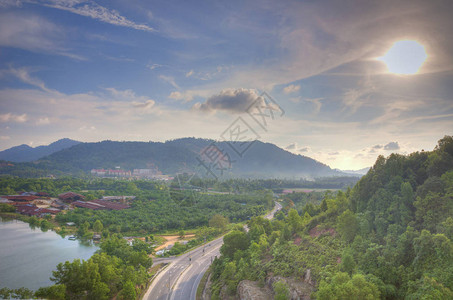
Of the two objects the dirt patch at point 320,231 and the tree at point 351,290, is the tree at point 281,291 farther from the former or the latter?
the dirt patch at point 320,231

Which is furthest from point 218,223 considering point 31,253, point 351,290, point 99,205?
point 351,290

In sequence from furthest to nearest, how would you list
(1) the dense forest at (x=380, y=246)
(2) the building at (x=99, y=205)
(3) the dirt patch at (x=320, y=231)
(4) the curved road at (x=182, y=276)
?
1. (2) the building at (x=99, y=205)
2. (4) the curved road at (x=182, y=276)
3. (3) the dirt patch at (x=320, y=231)
4. (1) the dense forest at (x=380, y=246)

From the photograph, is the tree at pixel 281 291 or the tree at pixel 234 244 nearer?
the tree at pixel 281 291

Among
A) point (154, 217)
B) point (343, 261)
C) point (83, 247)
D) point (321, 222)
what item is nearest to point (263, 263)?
point (321, 222)

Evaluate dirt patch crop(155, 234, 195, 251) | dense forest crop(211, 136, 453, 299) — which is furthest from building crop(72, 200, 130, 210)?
dense forest crop(211, 136, 453, 299)

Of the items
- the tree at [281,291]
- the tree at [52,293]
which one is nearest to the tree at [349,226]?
the tree at [281,291]

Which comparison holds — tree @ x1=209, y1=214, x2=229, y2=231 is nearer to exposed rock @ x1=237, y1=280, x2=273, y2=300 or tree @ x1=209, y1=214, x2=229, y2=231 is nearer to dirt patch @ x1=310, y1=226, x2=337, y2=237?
dirt patch @ x1=310, y1=226, x2=337, y2=237

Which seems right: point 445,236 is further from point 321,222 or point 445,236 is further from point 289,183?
point 289,183

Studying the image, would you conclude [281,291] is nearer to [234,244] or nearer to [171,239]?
[234,244]
